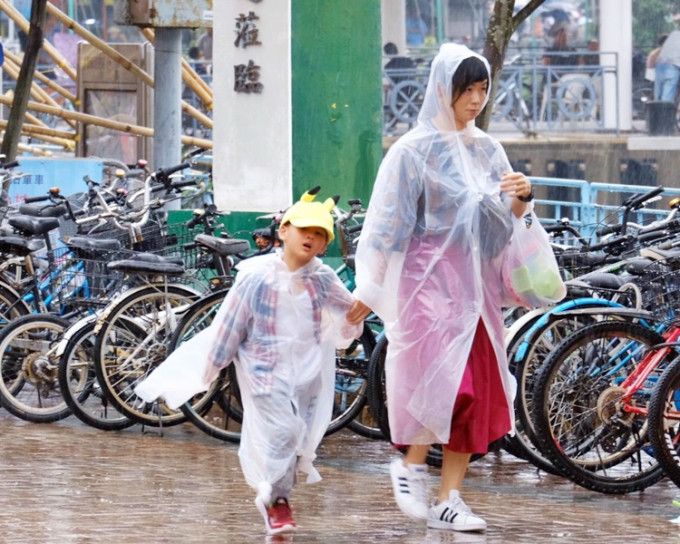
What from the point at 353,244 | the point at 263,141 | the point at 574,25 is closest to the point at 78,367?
the point at 353,244

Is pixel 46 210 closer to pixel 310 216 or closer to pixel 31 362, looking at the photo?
pixel 31 362

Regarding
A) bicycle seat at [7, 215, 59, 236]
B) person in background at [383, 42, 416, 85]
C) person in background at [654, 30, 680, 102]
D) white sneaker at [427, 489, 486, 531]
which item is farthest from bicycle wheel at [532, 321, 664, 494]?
person in background at [654, 30, 680, 102]

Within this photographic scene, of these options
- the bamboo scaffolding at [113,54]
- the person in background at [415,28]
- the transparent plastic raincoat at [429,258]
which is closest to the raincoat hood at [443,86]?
the transparent plastic raincoat at [429,258]

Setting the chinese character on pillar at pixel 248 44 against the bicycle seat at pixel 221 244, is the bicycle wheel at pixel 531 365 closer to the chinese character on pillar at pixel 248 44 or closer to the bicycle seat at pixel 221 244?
the bicycle seat at pixel 221 244

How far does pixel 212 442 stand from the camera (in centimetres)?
834

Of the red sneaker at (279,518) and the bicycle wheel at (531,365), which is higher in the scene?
the bicycle wheel at (531,365)

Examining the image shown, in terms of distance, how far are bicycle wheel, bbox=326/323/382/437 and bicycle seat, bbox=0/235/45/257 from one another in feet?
7.47

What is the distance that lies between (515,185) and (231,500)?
181 cm

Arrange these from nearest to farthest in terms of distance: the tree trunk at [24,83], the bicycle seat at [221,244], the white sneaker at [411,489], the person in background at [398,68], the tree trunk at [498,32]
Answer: the white sneaker at [411,489]
the bicycle seat at [221,244]
the tree trunk at [498,32]
the tree trunk at [24,83]
the person in background at [398,68]

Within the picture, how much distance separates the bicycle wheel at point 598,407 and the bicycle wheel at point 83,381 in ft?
8.67

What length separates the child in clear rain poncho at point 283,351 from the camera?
6.00m

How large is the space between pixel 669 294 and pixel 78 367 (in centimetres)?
342

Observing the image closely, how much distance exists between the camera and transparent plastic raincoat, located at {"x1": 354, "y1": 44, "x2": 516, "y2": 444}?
6102mm

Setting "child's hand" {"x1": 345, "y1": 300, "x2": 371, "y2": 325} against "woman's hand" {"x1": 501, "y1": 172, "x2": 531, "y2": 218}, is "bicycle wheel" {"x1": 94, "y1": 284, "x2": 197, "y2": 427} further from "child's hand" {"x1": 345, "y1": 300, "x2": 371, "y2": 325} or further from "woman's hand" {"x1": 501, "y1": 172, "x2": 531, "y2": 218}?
"woman's hand" {"x1": 501, "y1": 172, "x2": 531, "y2": 218}
